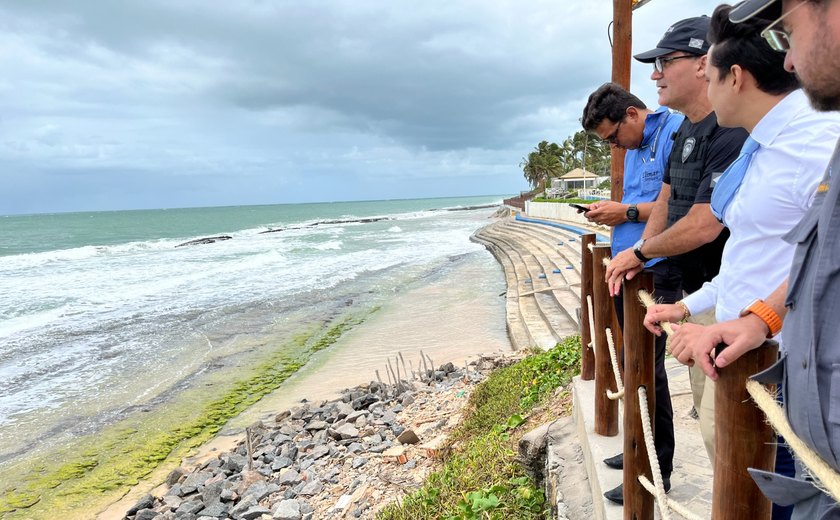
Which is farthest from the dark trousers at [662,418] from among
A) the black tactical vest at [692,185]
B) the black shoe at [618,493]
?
the black tactical vest at [692,185]

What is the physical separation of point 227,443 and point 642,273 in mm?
7342

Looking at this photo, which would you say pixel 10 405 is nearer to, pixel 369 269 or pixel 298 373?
pixel 298 373

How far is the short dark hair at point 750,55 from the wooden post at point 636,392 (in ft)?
2.83

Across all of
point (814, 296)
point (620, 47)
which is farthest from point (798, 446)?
point (620, 47)

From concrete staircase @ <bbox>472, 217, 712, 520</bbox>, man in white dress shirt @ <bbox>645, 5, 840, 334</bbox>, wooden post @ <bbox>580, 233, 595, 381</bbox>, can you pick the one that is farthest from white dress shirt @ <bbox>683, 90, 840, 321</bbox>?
wooden post @ <bbox>580, 233, 595, 381</bbox>

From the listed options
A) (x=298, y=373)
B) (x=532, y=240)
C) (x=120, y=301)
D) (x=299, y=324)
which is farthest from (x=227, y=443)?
(x=532, y=240)

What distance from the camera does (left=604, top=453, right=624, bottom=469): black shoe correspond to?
2873 mm

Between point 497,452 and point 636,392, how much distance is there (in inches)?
90.9

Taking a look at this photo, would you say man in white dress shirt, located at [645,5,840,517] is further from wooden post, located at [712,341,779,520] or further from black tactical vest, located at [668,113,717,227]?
black tactical vest, located at [668,113,717,227]

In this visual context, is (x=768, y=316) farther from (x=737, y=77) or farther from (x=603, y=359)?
(x=603, y=359)

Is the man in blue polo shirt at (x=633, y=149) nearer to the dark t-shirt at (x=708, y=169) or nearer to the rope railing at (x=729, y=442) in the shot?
the dark t-shirt at (x=708, y=169)

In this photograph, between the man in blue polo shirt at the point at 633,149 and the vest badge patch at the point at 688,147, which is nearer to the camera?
the vest badge patch at the point at 688,147

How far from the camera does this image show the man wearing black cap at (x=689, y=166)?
240cm

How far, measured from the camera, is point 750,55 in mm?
1704
